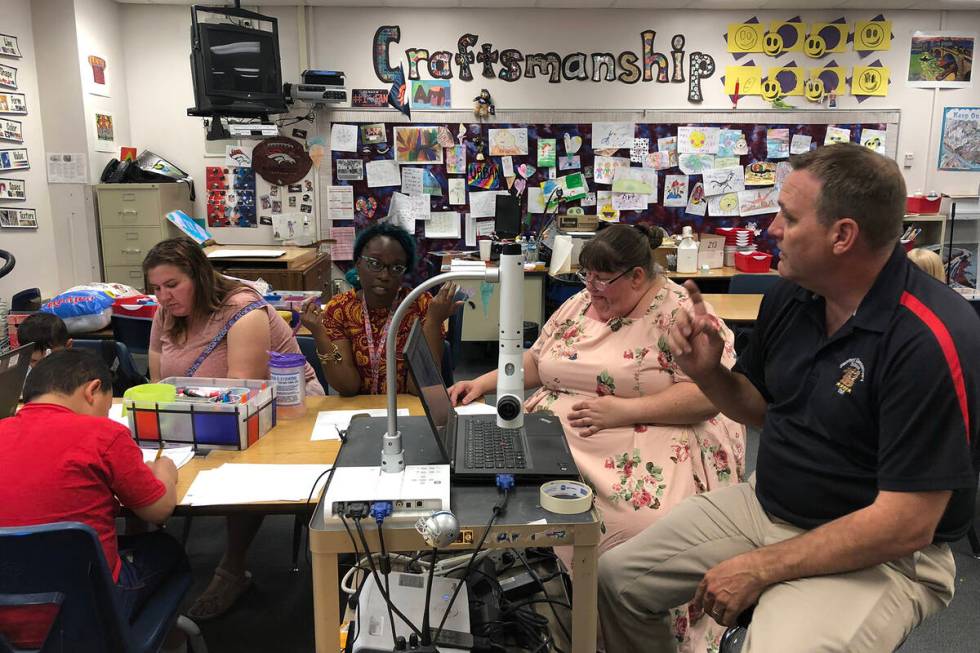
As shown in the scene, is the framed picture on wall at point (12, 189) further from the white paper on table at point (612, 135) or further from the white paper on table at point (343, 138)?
the white paper on table at point (612, 135)

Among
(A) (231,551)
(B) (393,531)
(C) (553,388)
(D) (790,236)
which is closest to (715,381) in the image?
(D) (790,236)

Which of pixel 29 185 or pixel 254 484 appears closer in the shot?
pixel 254 484

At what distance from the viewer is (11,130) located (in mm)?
4750

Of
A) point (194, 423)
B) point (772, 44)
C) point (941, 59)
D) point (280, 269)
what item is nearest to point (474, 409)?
point (194, 423)

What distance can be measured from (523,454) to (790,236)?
2.34ft

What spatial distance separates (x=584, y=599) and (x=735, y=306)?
2.68m

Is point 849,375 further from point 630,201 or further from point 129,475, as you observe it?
point 630,201

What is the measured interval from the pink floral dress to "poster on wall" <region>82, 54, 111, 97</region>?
4.45 m

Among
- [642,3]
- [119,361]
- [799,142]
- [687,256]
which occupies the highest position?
[642,3]

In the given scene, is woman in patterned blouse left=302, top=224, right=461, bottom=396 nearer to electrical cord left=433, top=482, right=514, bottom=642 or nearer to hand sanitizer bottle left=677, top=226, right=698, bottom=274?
electrical cord left=433, top=482, right=514, bottom=642

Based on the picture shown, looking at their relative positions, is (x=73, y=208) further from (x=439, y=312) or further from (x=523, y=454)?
(x=523, y=454)

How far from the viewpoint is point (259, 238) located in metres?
5.81

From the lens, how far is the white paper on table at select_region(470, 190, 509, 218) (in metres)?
5.78

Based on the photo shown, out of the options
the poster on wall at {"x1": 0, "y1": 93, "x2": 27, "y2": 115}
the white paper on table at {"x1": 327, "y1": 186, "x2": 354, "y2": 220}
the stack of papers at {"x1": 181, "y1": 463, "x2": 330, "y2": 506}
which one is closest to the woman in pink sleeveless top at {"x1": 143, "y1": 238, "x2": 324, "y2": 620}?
the stack of papers at {"x1": 181, "y1": 463, "x2": 330, "y2": 506}
